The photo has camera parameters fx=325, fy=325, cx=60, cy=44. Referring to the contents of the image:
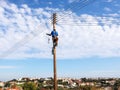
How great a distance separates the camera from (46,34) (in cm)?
2800

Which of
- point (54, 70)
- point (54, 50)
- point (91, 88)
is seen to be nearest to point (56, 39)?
point (54, 50)

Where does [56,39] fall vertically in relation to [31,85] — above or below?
below

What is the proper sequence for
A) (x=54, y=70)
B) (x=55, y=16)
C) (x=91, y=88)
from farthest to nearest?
1. (x=91, y=88)
2. (x=55, y=16)
3. (x=54, y=70)

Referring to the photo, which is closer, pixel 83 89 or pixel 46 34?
pixel 46 34

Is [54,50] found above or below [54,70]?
above

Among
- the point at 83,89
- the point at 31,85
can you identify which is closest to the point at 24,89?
the point at 31,85

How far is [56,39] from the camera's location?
27.1 meters

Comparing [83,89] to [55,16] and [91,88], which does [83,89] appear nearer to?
[91,88]

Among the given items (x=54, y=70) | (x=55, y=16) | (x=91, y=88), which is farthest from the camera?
(x=91, y=88)

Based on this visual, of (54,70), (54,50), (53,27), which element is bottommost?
(54,70)

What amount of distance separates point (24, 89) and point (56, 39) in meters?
134

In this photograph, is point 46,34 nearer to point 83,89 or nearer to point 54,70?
point 54,70

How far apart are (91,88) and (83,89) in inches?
224

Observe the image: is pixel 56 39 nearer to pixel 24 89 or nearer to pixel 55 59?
pixel 55 59
